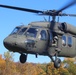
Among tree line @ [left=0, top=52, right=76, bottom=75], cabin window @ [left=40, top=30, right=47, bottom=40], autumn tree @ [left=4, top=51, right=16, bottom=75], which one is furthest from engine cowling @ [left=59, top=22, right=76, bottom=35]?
autumn tree @ [left=4, top=51, right=16, bottom=75]

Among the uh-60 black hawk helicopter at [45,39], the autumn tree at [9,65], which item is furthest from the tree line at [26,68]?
the uh-60 black hawk helicopter at [45,39]

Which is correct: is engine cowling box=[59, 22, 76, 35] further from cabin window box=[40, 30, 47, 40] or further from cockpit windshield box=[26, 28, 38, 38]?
cockpit windshield box=[26, 28, 38, 38]

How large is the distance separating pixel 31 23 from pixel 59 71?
62245 mm

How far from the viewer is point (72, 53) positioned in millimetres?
25828

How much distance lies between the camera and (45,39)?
23625mm

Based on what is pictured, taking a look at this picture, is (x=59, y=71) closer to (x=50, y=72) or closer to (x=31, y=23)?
(x=50, y=72)

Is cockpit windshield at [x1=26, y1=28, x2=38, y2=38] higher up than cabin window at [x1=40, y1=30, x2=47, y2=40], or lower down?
higher up

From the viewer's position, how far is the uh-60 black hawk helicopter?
73.5ft

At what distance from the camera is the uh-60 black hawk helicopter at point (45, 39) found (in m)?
22.4

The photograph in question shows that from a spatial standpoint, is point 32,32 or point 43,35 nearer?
point 32,32

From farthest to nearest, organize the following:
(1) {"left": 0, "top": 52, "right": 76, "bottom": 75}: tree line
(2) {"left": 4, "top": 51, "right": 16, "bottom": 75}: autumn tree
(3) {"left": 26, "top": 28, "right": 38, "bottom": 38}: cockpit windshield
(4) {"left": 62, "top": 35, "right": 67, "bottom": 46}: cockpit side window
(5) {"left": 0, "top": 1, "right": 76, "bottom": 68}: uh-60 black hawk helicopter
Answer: (2) {"left": 4, "top": 51, "right": 16, "bottom": 75}: autumn tree
(1) {"left": 0, "top": 52, "right": 76, "bottom": 75}: tree line
(4) {"left": 62, "top": 35, "right": 67, "bottom": 46}: cockpit side window
(3) {"left": 26, "top": 28, "right": 38, "bottom": 38}: cockpit windshield
(5) {"left": 0, "top": 1, "right": 76, "bottom": 68}: uh-60 black hawk helicopter

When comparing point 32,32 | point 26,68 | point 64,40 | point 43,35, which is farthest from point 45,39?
point 26,68

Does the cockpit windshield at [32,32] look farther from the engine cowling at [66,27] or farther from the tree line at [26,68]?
the tree line at [26,68]

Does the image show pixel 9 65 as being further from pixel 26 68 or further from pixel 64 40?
pixel 64 40
